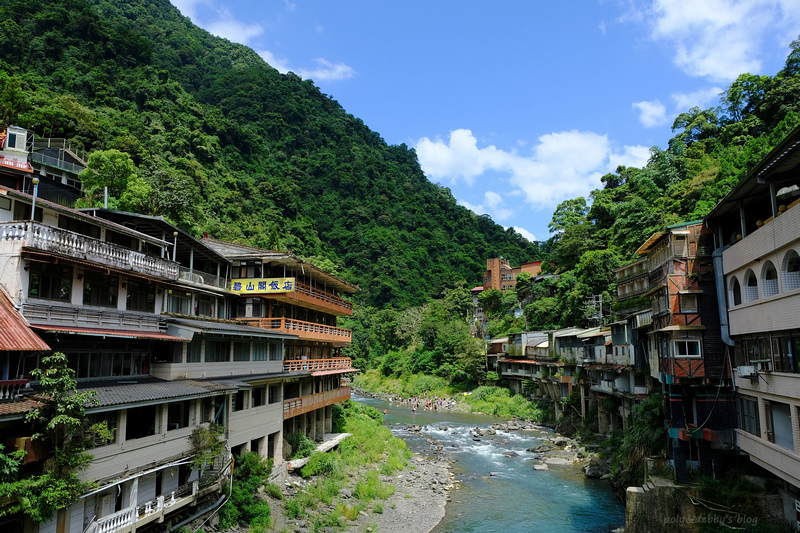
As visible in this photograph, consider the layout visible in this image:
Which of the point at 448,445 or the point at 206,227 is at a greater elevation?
the point at 206,227

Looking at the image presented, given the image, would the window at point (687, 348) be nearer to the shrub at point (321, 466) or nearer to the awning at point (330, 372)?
the shrub at point (321, 466)

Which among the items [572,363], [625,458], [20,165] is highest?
[20,165]

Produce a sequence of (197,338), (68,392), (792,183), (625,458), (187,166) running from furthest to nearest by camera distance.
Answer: (187,166) < (625,458) < (197,338) < (792,183) < (68,392)

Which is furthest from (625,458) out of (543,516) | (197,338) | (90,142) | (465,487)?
(90,142)

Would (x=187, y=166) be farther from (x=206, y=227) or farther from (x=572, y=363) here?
(x=572, y=363)

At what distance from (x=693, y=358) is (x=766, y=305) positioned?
543 centimetres

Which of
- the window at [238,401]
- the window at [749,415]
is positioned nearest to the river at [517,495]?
the window at [749,415]

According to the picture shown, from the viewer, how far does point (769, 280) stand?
704 inches

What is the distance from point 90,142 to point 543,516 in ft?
172

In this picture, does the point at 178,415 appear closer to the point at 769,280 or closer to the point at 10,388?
the point at 10,388

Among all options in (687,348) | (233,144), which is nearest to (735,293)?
(687,348)

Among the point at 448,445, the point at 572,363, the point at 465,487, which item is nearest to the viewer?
the point at 465,487

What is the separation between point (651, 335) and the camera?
28.2 meters

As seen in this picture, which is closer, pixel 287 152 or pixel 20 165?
pixel 20 165
